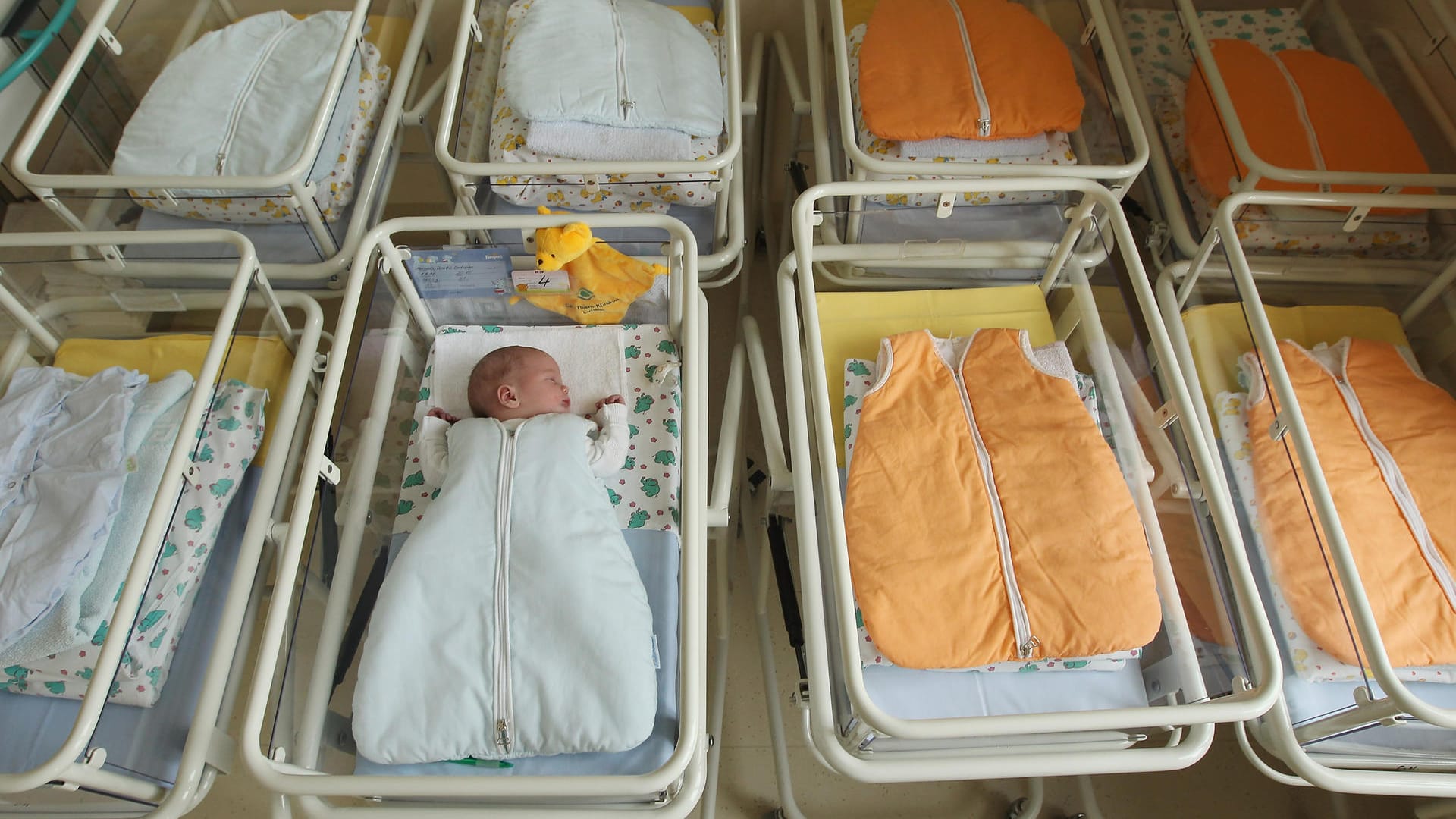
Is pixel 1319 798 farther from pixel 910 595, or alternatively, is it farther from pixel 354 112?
pixel 354 112

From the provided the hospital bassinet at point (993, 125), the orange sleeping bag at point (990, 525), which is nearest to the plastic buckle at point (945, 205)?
the hospital bassinet at point (993, 125)

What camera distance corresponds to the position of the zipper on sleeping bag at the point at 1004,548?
1.14 meters

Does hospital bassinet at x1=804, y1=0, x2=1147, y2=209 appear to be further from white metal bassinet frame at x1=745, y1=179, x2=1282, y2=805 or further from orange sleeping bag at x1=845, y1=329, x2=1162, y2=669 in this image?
orange sleeping bag at x1=845, y1=329, x2=1162, y2=669

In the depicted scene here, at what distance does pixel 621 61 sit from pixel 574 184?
0.32 m

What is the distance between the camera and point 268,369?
1.45 meters

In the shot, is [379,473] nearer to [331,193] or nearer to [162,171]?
[331,193]

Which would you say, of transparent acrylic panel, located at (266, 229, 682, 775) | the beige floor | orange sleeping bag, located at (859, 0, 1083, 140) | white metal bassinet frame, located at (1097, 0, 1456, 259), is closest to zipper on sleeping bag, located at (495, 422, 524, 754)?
transparent acrylic panel, located at (266, 229, 682, 775)

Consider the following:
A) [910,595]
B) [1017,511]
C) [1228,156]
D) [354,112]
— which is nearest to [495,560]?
[910,595]

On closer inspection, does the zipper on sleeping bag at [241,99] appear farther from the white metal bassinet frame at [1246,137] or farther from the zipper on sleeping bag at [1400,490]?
the zipper on sleeping bag at [1400,490]

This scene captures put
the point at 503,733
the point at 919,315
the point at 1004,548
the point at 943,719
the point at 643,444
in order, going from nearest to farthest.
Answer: the point at 943,719, the point at 503,733, the point at 1004,548, the point at 643,444, the point at 919,315

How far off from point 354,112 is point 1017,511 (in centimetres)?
153

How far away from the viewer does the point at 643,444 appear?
1.42 meters

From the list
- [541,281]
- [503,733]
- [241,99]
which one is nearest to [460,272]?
[541,281]

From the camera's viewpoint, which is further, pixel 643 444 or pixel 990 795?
pixel 990 795
